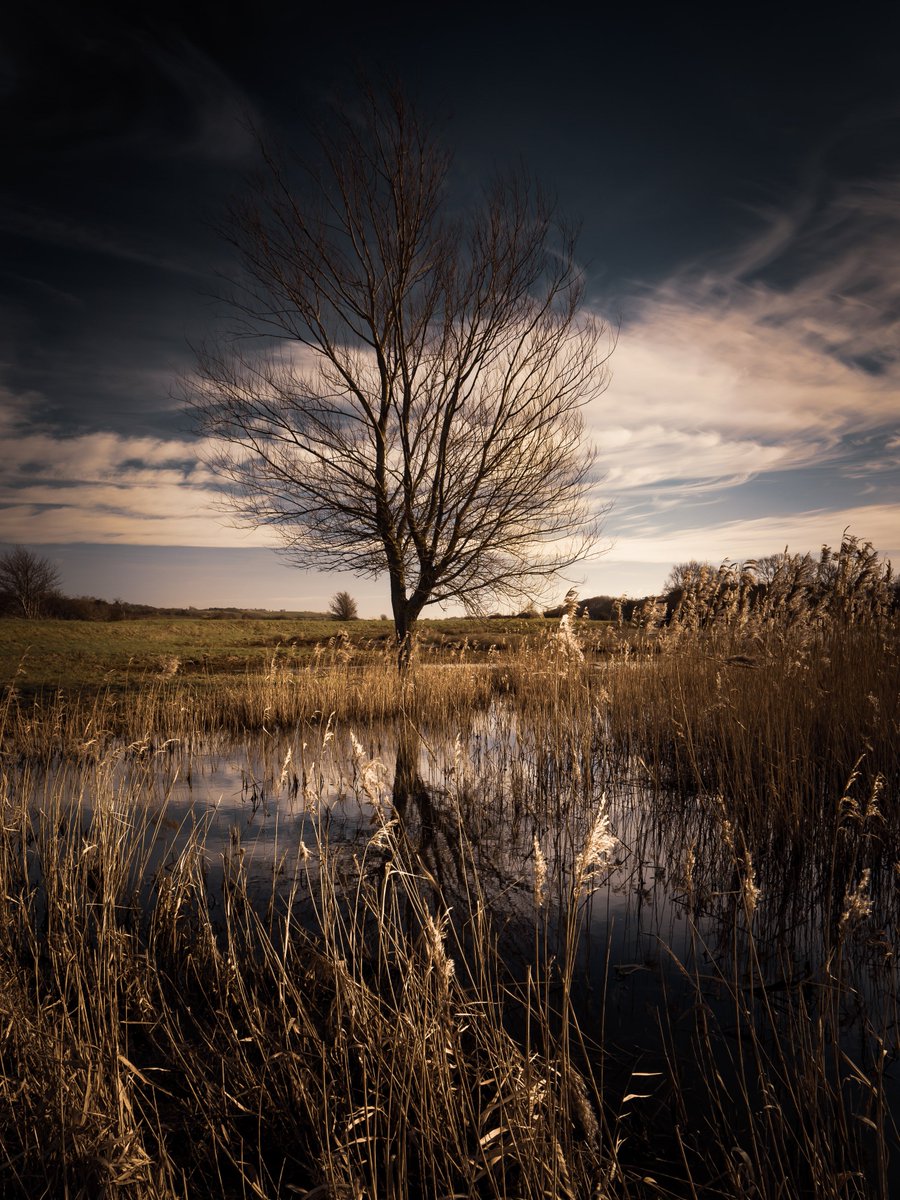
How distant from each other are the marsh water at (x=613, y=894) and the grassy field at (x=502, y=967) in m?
0.03

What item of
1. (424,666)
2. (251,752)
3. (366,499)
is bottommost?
(251,752)

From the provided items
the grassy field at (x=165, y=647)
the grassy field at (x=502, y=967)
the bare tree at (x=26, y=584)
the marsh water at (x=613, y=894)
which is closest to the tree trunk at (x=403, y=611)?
the grassy field at (x=165, y=647)

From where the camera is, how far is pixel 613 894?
164 inches

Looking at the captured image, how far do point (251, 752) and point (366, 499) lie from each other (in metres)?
4.89

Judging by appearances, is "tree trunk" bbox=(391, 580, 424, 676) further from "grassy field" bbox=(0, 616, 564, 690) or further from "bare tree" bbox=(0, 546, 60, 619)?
"bare tree" bbox=(0, 546, 60, 619)

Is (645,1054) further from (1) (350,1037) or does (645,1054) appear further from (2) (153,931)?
(2) (153,931)

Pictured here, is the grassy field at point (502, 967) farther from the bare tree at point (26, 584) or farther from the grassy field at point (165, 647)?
the bare tree at point (26, 584)

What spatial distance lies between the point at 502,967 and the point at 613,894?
1.30 m

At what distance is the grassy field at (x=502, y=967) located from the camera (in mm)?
1885

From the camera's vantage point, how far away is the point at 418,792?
6.84 meters

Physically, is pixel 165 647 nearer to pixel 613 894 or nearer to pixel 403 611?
pixel 403 611

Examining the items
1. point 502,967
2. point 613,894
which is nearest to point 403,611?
point 613,894

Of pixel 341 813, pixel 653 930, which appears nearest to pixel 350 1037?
pixel 653 930

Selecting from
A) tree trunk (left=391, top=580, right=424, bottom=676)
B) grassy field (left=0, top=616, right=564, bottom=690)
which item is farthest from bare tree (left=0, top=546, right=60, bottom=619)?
tree trunk (left=391, top=580, right=424, bottom=676)
